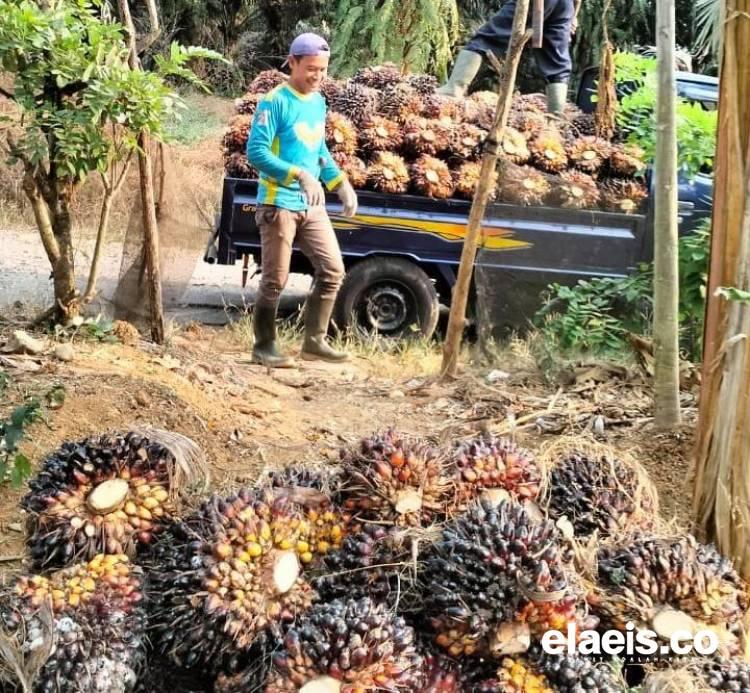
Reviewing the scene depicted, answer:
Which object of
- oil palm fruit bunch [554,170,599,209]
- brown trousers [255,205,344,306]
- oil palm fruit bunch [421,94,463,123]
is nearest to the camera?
brown trousers [255,205,344,306]

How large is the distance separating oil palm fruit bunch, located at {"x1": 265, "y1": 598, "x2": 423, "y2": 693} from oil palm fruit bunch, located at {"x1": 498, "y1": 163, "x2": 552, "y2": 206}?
185 inches

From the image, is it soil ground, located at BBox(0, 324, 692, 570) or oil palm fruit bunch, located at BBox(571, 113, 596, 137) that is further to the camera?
oil palm fruit bunch, located at BBox(571, 113, 596, 137)

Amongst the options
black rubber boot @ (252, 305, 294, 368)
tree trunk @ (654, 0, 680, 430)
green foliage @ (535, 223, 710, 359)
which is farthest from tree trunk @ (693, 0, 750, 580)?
black rubber boot @ (252, 305, 294, 368)

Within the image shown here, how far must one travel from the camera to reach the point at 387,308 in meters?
6.79

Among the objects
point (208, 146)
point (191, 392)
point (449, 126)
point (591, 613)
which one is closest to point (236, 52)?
point (208, 146)

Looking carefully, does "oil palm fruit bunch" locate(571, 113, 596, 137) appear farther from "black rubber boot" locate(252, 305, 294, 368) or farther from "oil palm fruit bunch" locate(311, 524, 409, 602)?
"oil palm fruit bunch" locate(311, 524, 409, 602)

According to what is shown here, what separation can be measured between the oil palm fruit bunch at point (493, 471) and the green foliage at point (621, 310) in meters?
2.66

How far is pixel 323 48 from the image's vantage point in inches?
201

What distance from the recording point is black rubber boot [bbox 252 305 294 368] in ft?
18.5

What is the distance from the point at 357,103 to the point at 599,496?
5269 mm

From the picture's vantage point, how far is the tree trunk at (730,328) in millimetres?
2422

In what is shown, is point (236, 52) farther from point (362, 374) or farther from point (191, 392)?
point (191, 392)

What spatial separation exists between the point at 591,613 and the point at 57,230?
369 cm

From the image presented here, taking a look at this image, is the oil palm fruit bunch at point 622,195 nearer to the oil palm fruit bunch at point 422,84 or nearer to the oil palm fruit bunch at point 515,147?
the oil palm fruit bunch at point 515,147
